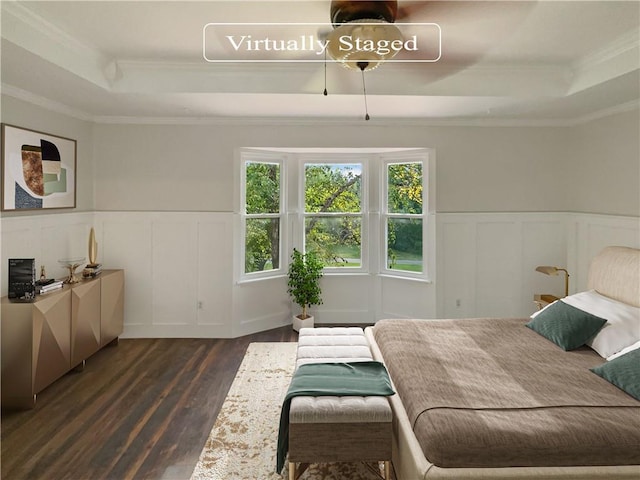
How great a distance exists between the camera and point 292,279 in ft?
16.2

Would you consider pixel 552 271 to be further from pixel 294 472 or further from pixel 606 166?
pixel 294 472

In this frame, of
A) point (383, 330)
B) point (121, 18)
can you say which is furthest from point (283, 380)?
point (121, 18)

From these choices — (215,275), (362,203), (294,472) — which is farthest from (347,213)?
(294,472)

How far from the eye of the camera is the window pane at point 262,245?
5035 mm

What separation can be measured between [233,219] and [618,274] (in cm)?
371

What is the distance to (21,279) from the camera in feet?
10.5

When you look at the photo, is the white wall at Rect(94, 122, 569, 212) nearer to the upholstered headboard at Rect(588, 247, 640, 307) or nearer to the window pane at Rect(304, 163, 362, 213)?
the window pane at Rect(304, 163, 362, 213)

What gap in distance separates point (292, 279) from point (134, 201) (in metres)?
1.99

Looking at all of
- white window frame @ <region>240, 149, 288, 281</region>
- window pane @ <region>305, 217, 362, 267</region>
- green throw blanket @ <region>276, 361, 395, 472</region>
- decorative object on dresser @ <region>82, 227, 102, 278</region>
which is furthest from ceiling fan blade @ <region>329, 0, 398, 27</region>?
decorative object on dresser @ <region>82, 227, 102, 278</region>

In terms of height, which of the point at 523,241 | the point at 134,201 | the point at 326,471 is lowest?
the point at 326,471

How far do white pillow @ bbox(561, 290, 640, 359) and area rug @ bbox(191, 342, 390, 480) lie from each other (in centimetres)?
177

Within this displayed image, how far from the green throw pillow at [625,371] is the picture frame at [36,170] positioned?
172 inches

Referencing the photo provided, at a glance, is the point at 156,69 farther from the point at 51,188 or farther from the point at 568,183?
the point at 568,183

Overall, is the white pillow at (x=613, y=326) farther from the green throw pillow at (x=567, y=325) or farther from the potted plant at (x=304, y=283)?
the potted plant at (x=304, y=283)
